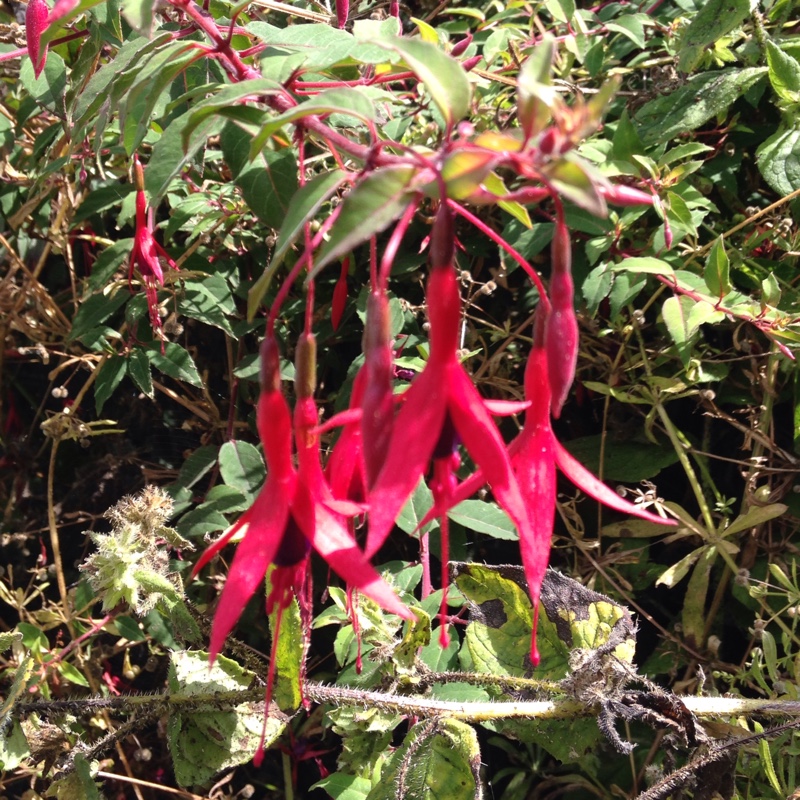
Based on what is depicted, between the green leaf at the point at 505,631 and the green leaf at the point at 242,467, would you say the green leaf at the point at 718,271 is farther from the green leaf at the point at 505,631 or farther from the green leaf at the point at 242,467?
the green leaf at the point at 242,467

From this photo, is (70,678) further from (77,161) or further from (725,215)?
(725,215)

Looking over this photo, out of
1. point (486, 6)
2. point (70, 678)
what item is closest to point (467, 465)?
point (70, 678)

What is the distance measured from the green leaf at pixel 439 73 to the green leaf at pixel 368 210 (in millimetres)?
70

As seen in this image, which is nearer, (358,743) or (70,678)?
(358,743)

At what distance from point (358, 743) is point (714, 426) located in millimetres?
632

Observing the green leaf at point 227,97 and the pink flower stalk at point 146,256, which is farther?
the pink flower stalk at point 146,256

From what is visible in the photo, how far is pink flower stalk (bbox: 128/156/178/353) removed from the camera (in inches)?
38.8

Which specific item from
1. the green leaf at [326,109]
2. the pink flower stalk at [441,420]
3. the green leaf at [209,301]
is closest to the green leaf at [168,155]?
the green leaf at [326,109]

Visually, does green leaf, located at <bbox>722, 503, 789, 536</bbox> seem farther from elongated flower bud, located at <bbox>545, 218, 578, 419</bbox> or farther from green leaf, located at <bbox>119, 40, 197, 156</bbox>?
green leaf, located at <bbox>119, 40, 197, 156</bbox>

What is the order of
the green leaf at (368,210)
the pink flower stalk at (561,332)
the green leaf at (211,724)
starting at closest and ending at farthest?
the green leaf at (368,210) → the pink flower stalk at (561,332) → the green leaf at (211,724)

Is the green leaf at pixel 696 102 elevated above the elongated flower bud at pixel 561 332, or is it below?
below

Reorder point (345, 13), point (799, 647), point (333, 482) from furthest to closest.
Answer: point (799, 647) < point (345, 13) < point (333, 482)

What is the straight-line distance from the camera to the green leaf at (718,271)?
946mm

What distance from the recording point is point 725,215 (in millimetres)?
1205
